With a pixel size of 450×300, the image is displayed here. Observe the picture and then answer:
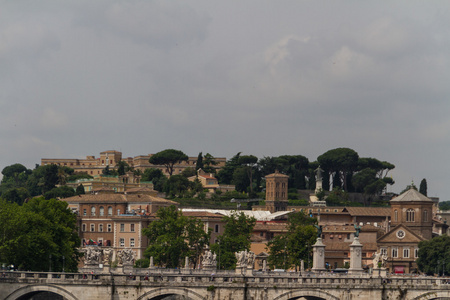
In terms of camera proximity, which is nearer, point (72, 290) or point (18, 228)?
point (72, 290)

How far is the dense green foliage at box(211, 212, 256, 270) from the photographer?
118 m

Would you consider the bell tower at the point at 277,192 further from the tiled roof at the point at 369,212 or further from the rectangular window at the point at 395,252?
the rectangular window at the point at 395,252

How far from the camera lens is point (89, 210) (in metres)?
156

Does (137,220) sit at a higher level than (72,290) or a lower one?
higher

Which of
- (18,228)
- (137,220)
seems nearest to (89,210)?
(137,220)

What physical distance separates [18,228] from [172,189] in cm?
10846

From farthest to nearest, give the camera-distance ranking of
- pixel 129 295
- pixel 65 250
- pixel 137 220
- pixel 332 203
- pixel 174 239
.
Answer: pixel 332 203, pixel 137 220, pixel 174 239, pixel 65 250, pixel 129 295

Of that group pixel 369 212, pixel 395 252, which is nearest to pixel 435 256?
pixel 395 252

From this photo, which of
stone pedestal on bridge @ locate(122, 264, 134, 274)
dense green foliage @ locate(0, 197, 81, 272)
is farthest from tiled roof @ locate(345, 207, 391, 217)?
Result: stone pedestal on bridge @ locate(122, 264, 134, 274)

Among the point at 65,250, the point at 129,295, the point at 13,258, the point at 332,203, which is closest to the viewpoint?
the point at 129,295

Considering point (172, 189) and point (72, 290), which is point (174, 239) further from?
point (172, 189)

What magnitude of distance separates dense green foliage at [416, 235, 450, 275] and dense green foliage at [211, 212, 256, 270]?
67.9 feet

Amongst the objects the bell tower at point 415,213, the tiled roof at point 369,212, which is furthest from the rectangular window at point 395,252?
the tiled roof at point 369,212

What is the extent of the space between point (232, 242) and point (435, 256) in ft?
86.3
